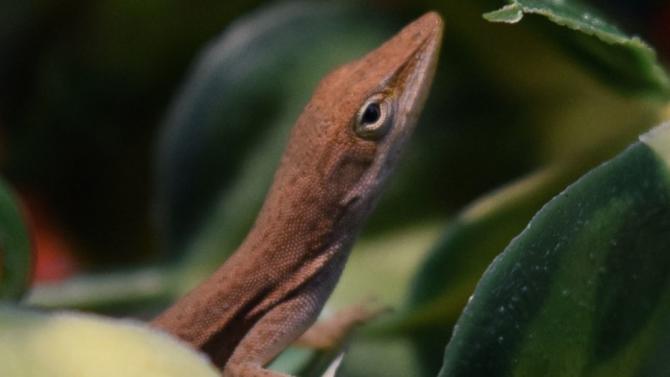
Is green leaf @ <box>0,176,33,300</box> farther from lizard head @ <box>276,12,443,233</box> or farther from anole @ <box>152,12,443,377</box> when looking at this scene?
lizard head @ <box>276,12,443,233</box>

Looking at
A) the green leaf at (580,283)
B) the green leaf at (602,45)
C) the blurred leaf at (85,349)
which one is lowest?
the green leaf at (580,283)

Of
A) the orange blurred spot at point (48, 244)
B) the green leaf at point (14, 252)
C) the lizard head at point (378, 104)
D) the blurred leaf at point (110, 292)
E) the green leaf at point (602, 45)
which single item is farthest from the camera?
the orange blurred spot at point (48, 244)

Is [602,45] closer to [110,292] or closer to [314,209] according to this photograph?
[314,209]

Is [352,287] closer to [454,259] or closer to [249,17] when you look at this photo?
[454,259]

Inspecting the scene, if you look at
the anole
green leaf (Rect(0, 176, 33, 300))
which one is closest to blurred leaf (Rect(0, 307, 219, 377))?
green leaf (Rect(0, 176, 33, 300))

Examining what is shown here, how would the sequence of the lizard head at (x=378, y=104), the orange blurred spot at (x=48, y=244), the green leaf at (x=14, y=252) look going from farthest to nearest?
the orange blurred spot at (x=48, y=244)
the lizard head at (x=378, y=104)
the green leaf at (x=14, y=252)

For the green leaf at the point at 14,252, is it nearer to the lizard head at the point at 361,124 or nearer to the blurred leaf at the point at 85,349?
the blurred leaf at the point at 85,349

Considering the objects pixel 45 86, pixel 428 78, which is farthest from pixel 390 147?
pixel 45 86

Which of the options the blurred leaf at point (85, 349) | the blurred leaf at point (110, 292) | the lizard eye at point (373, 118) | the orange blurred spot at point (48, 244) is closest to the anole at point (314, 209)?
the lizard eye at point (373, 118)
